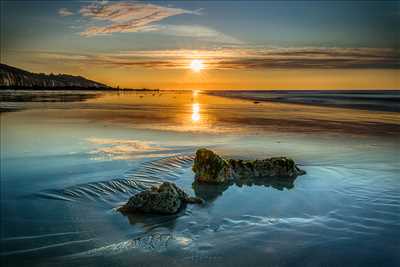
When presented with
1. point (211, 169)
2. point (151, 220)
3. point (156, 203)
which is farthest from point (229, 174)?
point (151, 220)

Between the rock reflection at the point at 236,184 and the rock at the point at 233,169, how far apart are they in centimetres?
19

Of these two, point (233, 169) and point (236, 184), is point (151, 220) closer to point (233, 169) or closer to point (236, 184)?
point (236, 184)

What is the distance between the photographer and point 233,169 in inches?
344

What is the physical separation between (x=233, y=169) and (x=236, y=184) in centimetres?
69

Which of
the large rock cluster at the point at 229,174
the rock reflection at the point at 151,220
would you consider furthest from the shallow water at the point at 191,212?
the large rock cluster at the point at 229,174

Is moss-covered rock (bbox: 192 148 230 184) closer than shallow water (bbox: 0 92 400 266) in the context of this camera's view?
No

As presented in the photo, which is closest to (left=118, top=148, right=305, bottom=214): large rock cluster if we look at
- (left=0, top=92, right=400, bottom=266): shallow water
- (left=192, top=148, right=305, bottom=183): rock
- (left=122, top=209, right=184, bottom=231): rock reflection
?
(left=192, top=148, right=305, bottom=183): rock

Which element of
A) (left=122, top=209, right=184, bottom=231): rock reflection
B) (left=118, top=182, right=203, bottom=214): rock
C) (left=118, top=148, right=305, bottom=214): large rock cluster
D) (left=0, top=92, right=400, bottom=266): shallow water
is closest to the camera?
(left=0, top=92, right=400, bottom=266): shallow water

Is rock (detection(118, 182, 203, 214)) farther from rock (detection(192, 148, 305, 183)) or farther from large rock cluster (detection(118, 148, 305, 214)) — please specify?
rock (detection(192, 148, 305, 183))

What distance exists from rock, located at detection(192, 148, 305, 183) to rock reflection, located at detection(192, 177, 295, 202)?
186 millimetres

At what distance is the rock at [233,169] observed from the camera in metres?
8.31

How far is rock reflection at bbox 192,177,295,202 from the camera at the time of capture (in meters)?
7.34

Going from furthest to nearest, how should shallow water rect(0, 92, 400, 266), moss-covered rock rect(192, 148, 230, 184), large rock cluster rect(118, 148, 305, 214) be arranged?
1. moss-covered rock rect(192, 148, 230, 184)
2. large rock cluster rect(118, 148, 305, 214)
3. shallow water rect(0, 92, 400, 266)

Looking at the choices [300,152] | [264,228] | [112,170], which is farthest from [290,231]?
[300,152]
